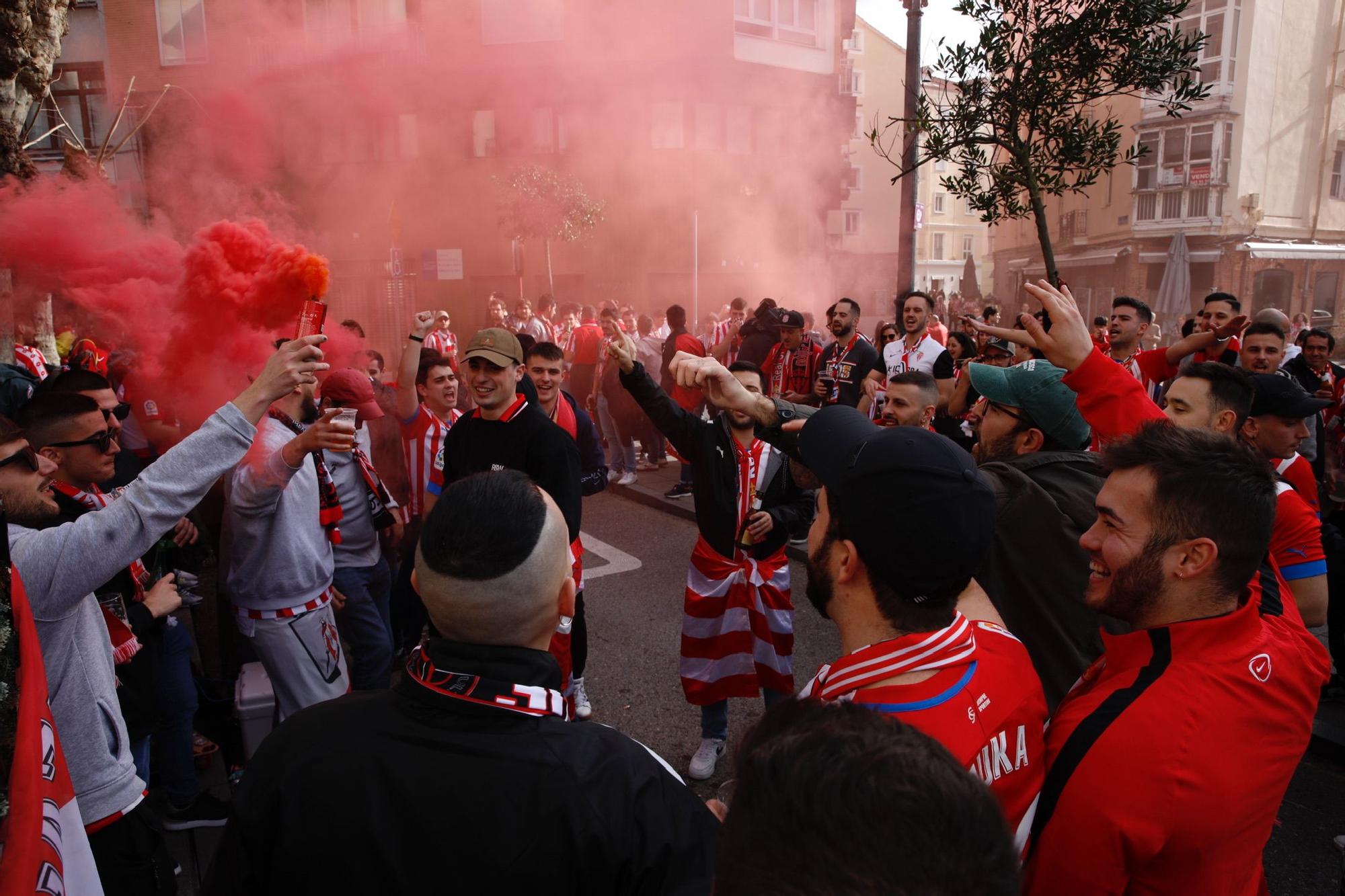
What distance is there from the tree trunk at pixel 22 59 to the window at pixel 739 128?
20824mm

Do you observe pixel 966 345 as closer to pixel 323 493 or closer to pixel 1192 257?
pixel 323 493

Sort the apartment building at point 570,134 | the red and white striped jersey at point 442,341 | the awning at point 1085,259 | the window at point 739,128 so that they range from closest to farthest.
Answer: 1. the red and white striped jersey at point 442,341
2. the apartment building at point 570,134
3. the awning at point 1085,259
4. the window at point 739,128

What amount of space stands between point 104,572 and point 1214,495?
7.92 ft

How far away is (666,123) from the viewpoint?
25.9 m

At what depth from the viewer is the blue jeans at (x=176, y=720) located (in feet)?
10.4

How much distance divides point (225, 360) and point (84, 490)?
3.72m

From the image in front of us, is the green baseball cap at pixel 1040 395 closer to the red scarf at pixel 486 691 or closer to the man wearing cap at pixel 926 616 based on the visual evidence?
the man wearing cap at pixel 926 616

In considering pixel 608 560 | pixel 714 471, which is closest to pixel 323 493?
pixel 714 471

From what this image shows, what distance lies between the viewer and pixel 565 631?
3.60 m

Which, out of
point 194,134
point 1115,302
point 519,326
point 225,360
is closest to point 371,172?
point 194,134

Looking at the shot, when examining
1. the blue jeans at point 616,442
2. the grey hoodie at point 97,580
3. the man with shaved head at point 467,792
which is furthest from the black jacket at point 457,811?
the blue jeans at point 616,442

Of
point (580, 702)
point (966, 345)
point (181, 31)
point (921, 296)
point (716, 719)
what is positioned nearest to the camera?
point (716, 719)

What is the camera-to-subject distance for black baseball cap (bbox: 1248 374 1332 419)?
3.36m

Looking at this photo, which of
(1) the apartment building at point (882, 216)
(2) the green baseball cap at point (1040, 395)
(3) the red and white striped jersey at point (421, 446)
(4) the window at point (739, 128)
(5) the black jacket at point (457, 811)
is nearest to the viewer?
(5) the black jacket at point (457, 811)
